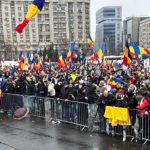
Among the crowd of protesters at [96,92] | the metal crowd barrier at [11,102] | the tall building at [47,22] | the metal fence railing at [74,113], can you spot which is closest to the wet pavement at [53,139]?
the metal fence railing at [74,113]

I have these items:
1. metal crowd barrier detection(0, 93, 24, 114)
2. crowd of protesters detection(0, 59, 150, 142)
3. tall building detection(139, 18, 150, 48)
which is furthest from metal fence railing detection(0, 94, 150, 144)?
tall building detection(139, 18, 150, 48)

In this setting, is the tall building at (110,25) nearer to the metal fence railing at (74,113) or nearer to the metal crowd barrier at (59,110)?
the metal fence railing at (74,113)

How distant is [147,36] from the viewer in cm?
14600

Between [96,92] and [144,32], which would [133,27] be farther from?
[96,92]

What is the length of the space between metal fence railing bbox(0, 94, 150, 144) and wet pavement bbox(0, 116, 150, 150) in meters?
0.32

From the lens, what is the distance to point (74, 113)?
13.9m

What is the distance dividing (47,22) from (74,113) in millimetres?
131358

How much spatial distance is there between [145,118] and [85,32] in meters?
134

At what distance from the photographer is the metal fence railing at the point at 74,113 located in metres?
11.4

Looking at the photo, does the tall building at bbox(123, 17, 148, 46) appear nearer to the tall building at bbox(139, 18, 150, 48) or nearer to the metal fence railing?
the tall building at bbox(139, 18, 150, 48)

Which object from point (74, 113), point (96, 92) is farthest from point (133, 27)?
point (74, 113)

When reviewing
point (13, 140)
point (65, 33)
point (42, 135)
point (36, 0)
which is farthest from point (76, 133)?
point (65, 33)

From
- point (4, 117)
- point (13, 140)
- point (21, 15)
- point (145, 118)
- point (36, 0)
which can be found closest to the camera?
point (145, 118)

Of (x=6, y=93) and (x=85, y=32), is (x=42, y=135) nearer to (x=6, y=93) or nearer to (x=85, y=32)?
(x=6, y=93)
